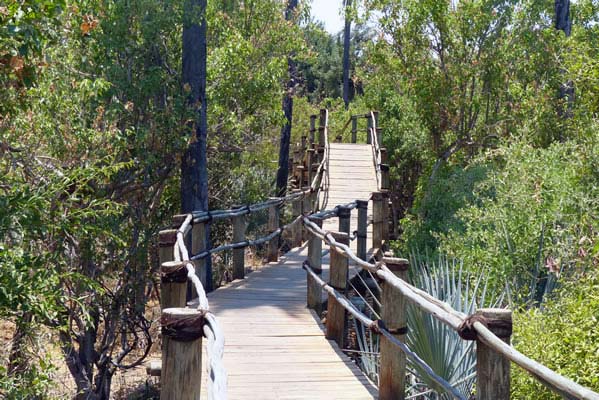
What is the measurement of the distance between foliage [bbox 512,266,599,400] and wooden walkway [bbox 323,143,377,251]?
8491mm

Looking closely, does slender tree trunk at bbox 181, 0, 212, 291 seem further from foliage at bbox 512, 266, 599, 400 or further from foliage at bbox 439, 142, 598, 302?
foliage at bbox 512, 266, 599, 400

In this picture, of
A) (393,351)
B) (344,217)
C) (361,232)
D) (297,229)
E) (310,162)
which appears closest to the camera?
(393,351)

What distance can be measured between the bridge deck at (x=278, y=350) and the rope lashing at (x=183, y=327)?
1546 mm

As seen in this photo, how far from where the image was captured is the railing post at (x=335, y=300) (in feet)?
20.2

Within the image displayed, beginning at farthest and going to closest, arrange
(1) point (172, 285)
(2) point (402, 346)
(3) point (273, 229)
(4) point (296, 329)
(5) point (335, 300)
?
(3) point (273, 229) → (4) point (296, 329) → (5) point (335, 300) → (1) point (172, 285) → (2) point (402, 346)

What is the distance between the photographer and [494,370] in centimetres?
317

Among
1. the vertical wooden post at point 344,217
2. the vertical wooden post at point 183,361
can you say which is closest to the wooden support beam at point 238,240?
the vertical wooden post at point 344,217

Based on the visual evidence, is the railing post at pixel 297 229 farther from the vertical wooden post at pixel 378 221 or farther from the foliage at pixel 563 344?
the foliage at pixel 563 344

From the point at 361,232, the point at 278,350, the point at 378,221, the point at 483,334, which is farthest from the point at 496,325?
the point at 378,221

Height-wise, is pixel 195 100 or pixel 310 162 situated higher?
pixel 195 100

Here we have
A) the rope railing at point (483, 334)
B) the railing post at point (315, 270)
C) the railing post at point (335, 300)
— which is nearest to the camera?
the rope railing at point (483, 334)

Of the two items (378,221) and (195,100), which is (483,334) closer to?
(195,100)

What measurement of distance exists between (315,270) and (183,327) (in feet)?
13.0

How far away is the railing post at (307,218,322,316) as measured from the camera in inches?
283
